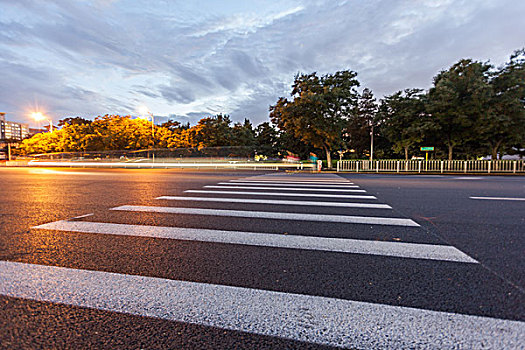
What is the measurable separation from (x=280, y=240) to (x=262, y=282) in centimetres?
133

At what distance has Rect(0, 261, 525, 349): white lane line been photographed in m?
1.77

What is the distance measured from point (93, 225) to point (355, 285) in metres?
4.50

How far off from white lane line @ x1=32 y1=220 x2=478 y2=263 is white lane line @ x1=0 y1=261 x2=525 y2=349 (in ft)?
4.32

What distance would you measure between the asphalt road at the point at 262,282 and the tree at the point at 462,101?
1016 inches

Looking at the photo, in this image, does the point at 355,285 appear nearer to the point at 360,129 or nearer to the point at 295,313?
the point at 295,313

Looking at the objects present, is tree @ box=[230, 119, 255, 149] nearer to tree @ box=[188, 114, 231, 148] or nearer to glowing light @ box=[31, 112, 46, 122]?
tree @ box=[188, 114, 231, 148]

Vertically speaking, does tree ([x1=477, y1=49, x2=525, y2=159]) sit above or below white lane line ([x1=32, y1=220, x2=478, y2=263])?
above

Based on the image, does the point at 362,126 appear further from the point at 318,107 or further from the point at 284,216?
the point at 284,216

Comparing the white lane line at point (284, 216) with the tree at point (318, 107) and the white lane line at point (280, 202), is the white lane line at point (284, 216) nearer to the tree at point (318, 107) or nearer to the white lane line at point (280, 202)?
the white lane line at point (280, 202)

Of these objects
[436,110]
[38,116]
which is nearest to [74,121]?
[38,116]

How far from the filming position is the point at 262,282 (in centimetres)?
260

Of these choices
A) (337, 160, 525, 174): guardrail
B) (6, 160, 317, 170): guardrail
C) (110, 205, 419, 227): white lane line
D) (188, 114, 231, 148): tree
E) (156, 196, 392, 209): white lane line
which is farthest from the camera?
(188, 114, 231, 148): tree

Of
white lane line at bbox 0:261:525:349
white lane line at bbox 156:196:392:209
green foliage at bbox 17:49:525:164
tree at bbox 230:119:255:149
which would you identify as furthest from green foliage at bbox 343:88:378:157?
white lane line at bbox 0:261:525:349

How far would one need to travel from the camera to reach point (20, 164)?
133ft
